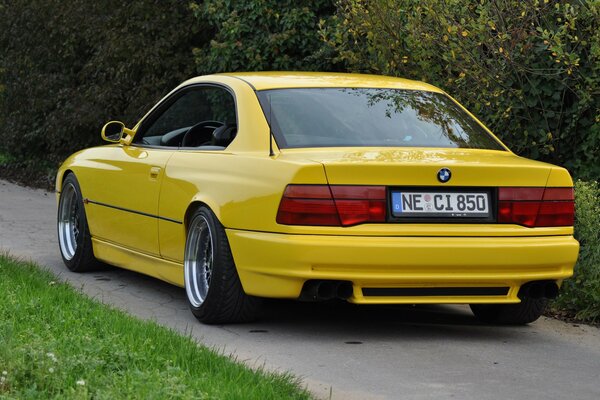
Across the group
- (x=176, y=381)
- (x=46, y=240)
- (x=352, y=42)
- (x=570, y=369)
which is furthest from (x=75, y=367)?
(x=352, y=42)

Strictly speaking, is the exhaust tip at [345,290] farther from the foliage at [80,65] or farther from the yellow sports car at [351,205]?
the foliage at [80,65]

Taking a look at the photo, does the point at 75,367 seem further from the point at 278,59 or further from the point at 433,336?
the point at 278,59

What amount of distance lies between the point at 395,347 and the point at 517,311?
1.19 m

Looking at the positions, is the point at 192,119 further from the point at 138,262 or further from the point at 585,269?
the point at 585,269

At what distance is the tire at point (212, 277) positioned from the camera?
298 inches

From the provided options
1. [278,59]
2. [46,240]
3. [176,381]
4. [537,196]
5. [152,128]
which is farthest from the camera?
[278,59]

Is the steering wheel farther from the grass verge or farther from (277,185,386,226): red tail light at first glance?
the grass verge

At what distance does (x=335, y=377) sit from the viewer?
644 centimetres

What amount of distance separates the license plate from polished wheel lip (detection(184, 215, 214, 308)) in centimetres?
131

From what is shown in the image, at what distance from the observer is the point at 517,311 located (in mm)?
8188

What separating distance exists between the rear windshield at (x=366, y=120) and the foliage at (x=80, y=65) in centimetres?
1058

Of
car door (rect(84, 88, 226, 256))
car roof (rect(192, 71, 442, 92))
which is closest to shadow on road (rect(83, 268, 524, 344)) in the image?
car door (rect(84, 88, 226, 256))

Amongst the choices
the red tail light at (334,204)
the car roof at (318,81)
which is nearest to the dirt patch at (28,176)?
the car roof at (318,81)

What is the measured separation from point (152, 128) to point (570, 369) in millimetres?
3801
